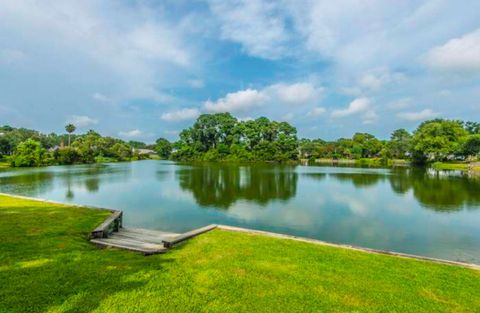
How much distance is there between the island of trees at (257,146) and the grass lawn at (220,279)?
46027 millimetres

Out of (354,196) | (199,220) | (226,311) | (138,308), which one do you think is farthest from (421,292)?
(354,196)

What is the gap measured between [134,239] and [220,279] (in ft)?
10.6

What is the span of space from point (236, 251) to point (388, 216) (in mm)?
9585

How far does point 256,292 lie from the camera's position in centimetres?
368

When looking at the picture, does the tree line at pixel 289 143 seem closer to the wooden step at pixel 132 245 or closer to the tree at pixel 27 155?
the tree at pixel 27 155

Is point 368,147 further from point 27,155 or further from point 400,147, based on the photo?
point 27,155

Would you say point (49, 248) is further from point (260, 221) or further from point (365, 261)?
point (260, 221)

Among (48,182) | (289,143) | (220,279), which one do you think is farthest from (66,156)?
(220,279)

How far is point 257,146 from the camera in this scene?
62469 mm

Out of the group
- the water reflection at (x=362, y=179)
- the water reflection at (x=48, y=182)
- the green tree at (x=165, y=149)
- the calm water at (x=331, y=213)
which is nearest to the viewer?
the calm water at (x=331, y=213)

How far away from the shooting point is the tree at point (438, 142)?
49312mm

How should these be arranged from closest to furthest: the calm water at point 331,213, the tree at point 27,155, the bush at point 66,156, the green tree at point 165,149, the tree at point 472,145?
the calm water at point 331,213 < the tree at point 27,155 < the tree at point 472,145 < the bush at point 66,156 < the green tree at point 165,149

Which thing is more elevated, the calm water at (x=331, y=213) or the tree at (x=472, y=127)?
the tree at (x=472, y=127)

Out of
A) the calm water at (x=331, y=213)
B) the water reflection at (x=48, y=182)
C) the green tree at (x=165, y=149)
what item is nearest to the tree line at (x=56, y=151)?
the green tree at (x=165, y=149)
